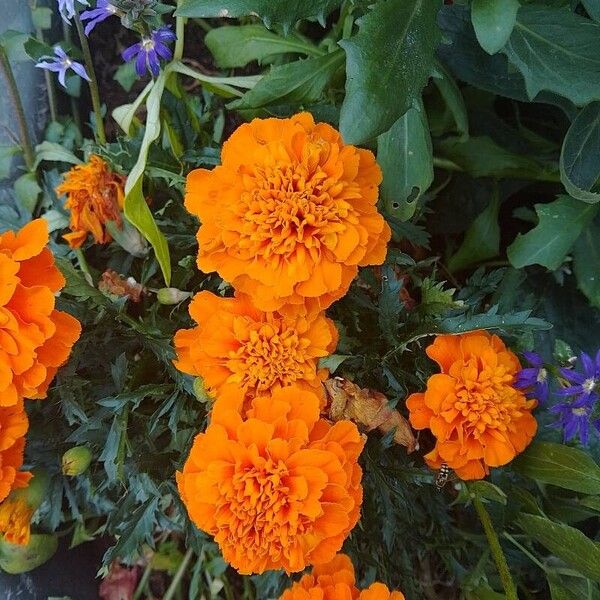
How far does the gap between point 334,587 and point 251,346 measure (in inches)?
10.1

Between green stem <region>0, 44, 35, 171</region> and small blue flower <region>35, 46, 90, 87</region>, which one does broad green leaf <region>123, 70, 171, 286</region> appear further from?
green stem <region>0, 44, 35, 171</region>

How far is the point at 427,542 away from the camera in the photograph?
898 millimetres

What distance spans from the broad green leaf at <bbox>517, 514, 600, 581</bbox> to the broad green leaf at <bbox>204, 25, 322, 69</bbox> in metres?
0.66

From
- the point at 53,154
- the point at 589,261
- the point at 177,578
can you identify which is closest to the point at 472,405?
the point at 589,261

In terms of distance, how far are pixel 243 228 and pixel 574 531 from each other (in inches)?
18.5

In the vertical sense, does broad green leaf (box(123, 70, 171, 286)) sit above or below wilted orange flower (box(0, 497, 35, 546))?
above

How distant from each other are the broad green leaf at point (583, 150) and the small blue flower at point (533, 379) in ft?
0.69

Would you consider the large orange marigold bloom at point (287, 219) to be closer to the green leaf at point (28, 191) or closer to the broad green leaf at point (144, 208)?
the broad green leaf at point (144, 208)

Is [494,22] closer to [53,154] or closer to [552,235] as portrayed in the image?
[552,235]

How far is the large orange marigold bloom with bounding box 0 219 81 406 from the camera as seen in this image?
0.62 m

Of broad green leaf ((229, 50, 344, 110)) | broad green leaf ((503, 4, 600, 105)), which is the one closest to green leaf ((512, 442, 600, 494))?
broad green leaf ((503, 4, 600, 105))

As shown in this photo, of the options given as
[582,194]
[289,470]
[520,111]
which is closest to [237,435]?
[289,470]

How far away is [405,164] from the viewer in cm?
78

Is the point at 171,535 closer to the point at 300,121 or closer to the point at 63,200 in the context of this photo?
the point at 63,200
